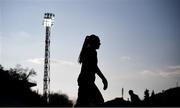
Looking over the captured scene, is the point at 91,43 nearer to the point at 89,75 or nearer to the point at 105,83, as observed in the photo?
the point at 89,75

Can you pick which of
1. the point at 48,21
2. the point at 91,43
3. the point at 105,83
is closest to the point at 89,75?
the point at 105,83

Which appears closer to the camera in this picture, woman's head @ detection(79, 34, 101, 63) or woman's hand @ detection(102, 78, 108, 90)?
woman's hand @ detection(102, 78, 108, 90)

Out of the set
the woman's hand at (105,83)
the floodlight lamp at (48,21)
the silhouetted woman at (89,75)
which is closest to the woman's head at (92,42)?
the silhouetted woman at (89,75)

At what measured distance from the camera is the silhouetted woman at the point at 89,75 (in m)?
6.52

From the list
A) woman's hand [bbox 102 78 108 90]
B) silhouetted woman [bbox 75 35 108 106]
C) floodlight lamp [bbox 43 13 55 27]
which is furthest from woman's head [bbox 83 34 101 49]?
floodlight lamp [bbox 43 13 55 27]

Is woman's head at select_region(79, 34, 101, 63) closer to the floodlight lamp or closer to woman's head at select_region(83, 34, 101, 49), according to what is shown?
woman's head at select_region(83, 34, 101, 49)

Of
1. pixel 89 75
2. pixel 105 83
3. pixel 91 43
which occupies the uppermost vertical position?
pixel 91 43

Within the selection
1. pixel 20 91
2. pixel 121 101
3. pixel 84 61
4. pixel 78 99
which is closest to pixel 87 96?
pixel 78 99

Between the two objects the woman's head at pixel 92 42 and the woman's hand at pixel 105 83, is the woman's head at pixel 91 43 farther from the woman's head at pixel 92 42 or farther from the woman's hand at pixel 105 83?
the woman's hand at pixel 105 83

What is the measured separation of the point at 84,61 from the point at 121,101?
2550 millimetres

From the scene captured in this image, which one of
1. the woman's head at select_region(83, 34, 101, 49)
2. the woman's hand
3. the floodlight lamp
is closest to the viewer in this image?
the woman's hand

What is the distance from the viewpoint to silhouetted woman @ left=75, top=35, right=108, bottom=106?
6523 mm

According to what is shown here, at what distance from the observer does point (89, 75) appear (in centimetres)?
667

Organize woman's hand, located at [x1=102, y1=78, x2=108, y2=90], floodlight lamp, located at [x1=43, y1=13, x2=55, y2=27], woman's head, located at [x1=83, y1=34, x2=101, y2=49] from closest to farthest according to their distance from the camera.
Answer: woman's hand, located at [x1=102, y1=78, x2=108, y2=90], woman's head, located at [x1=83, y1=34, x2=101, y2=49], floodlight lamp, located at [x1=43, y1=13, x2=55, y2=27]
